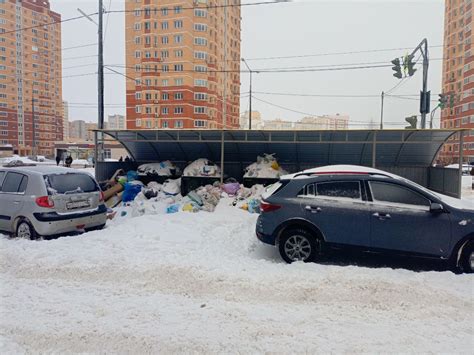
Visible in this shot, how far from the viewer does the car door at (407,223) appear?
4875mm

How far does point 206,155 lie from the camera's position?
14094 millimetres

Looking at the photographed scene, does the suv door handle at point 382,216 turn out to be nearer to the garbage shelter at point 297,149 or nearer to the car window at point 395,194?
the car window at point 395,194

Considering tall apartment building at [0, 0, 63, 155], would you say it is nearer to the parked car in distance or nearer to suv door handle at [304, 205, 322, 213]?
the parked car in distance

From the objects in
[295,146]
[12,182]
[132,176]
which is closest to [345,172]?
[12,182]

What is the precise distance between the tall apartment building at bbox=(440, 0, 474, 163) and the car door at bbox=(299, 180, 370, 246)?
204 feet

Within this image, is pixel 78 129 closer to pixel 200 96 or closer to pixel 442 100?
pixel 200 96

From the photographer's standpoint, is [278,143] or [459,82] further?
[459,82]

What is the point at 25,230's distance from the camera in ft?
21.6

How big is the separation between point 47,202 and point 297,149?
30.5 feet

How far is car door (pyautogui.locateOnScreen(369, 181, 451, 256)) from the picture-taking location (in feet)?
16.0

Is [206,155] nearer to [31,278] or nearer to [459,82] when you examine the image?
[31,278]

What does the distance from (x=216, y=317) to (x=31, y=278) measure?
122 inches

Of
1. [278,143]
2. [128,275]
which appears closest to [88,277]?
[128,275]

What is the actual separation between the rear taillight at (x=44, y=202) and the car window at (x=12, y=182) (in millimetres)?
880
